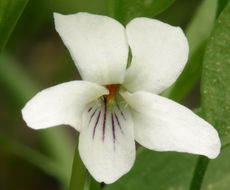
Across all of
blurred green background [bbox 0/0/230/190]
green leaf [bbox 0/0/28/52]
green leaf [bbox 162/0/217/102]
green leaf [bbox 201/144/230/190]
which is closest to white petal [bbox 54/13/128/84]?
green leaf [bbox 0/0/28/52]

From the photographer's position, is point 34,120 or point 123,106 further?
point 123,106

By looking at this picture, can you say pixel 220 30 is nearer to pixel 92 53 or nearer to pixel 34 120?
pixel 92 53

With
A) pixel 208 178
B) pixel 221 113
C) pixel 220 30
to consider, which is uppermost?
pixel 220 30

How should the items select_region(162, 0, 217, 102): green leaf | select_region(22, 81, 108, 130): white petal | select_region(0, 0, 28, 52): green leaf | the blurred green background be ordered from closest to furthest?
select_region(22, 81, 108, 130): white petal, select_region(0, 0, 28, 52): green leaf, select_region(162, 0, 217, 102): green leaf, the blurred green background

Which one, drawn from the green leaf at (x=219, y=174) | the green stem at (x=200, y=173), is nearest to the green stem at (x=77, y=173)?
the green stem at (x=200, y=173)

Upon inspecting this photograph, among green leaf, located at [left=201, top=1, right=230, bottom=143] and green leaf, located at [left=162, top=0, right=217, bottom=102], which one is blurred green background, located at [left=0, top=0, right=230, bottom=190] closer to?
green leaf, located at [left=162, top=0, right=217, bottom=102]

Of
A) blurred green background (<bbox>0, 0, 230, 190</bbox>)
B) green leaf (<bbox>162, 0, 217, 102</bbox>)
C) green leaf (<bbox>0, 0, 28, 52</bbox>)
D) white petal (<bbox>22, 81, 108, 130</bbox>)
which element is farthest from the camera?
blurred green background (<bbox>0, 0, 230, 190</bbox>)

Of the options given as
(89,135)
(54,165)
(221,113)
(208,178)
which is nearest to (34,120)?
(89,135)
